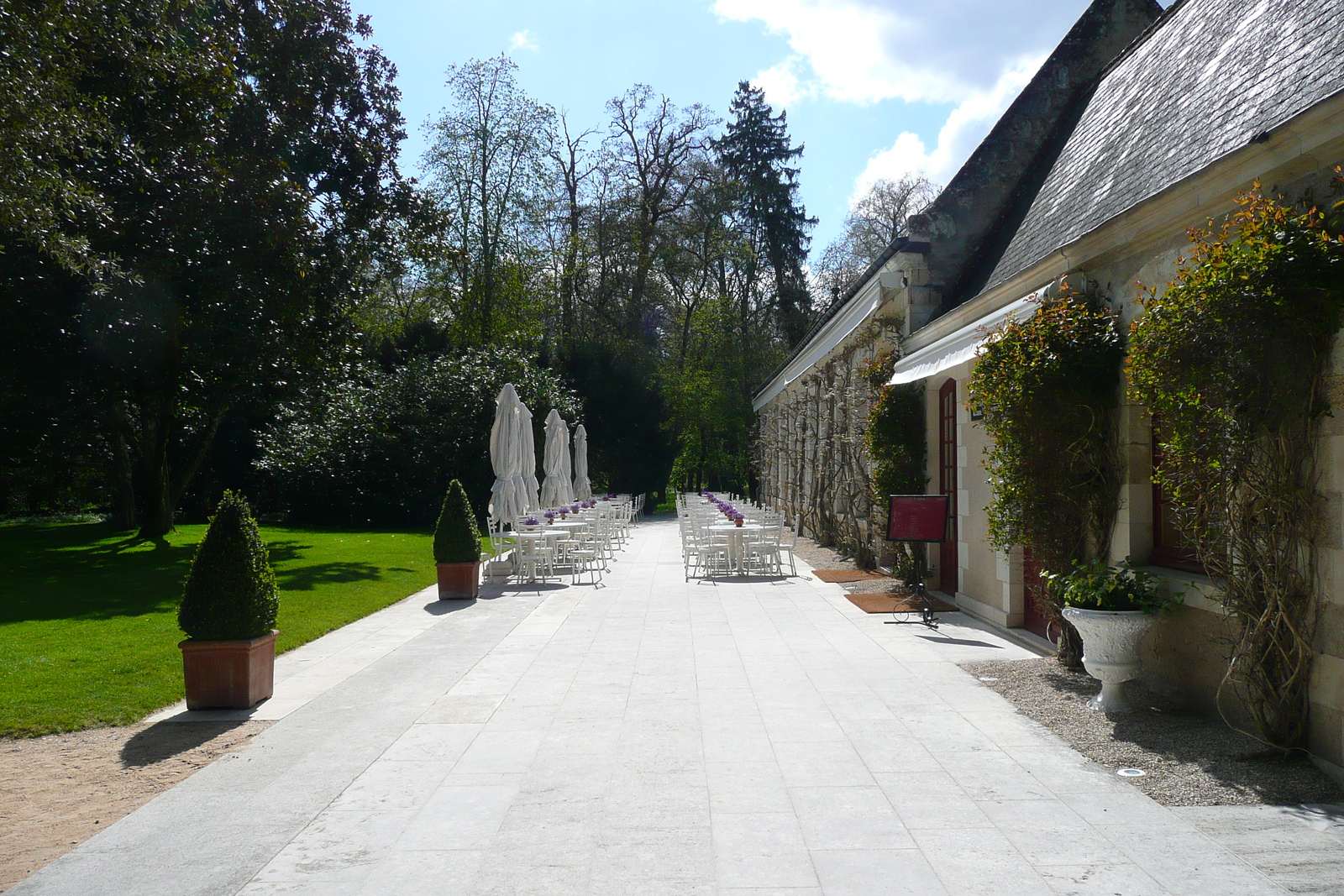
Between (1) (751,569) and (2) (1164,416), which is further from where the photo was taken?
(1) (751,569)

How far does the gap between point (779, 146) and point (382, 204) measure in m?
22.8

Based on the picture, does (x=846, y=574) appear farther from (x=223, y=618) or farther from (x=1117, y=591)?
(x=223, y=618)

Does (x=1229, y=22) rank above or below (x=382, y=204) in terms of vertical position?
below

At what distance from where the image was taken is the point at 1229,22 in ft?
22.0

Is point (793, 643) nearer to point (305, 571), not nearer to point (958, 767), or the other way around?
point (958, 767)

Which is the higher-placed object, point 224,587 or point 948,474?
point 948,474

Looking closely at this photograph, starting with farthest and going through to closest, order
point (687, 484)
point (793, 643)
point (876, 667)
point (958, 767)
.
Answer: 1. point (687, 484)
2. point (793, 643)
3. point (876, 667)
4. point (958, 767)

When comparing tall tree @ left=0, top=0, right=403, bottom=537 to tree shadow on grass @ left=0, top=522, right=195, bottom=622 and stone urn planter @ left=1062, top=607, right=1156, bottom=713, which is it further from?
stone urn planter @ left=1062, top=607, right=1156, bottom=713

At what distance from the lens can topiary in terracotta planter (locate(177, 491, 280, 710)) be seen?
18.2 ft

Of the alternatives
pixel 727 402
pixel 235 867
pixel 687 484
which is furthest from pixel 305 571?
pixel 687 484

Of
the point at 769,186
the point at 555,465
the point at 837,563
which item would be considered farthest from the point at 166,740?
the point at 769,186

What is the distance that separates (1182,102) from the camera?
655 cm

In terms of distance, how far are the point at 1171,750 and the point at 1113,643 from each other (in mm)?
692

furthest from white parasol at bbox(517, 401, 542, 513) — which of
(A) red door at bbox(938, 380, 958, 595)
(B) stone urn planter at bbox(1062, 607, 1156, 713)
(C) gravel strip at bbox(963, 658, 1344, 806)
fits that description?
(B) stone urn planter at bbox(1062, 607, 1156, 713)
